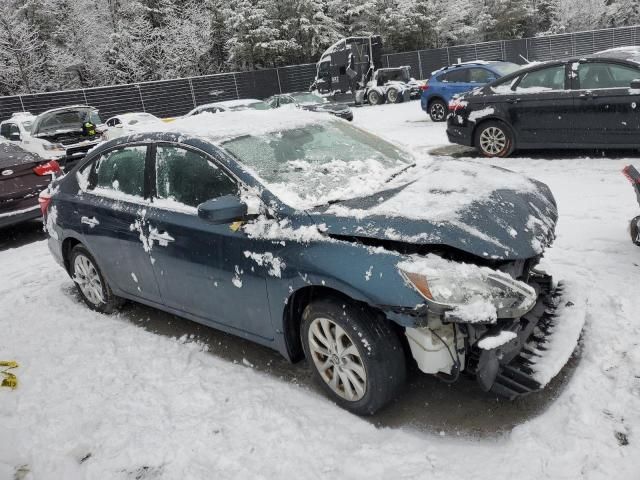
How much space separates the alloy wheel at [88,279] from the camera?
15.2ft

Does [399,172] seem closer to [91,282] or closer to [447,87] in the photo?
[91,282]

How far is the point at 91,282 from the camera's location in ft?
15.4

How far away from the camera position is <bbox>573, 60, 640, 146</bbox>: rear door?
23.2 ft

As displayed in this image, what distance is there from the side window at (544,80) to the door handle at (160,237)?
651 cm

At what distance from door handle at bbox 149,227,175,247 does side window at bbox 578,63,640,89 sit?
6590 mm

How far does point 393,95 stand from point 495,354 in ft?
69.0

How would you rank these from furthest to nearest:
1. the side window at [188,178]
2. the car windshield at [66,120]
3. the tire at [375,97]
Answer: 1. the tire at [375,97]
2. the car windshield at [66,120]
3. the side window at [188,178]

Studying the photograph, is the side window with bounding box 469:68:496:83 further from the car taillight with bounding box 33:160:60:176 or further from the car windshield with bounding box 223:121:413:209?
the car windshield with bounding box 223:121:413:209

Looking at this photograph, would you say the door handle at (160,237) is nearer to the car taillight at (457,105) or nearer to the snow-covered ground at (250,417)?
the snow-covered ground at (250,417)

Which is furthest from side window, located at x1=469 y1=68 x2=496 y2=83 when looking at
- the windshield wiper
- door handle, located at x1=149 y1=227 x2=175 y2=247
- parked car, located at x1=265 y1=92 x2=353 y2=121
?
door handle, located at x1=149 y1=227 x2=175 y2=247

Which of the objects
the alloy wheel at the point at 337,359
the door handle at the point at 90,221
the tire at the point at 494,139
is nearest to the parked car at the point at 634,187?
the alloy wheel at the point at 337,359

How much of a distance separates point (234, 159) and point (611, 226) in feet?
13.0

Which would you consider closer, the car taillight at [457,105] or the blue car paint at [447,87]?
the car taillight at [457,105]

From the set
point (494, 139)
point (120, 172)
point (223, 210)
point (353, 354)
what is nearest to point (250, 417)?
point (353, 354)
